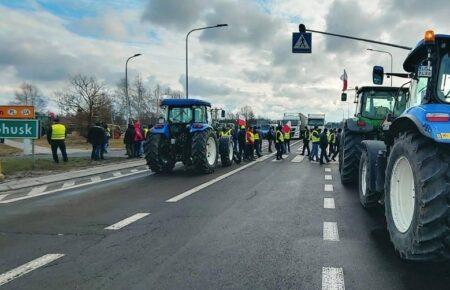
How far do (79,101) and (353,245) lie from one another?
6007 cm

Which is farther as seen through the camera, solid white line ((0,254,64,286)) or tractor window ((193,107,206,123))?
tractor window ((193,107,206,123))

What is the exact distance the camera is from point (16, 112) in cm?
1588

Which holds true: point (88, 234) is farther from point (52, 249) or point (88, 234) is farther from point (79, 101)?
point (79, 101)

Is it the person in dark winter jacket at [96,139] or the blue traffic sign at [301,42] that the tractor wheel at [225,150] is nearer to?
the blue traffic sign at [301,42]

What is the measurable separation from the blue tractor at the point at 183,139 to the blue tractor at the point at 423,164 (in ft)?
28.6

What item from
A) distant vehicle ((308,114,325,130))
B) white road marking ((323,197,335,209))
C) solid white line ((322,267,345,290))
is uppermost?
distant vehicle ((308,114,325,130))

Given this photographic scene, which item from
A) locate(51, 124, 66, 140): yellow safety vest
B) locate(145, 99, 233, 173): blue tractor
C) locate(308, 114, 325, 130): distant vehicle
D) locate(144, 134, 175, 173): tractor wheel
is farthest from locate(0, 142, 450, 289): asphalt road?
locate(308, 114, 325, 130): distant vehicle

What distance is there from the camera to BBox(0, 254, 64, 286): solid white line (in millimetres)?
4688

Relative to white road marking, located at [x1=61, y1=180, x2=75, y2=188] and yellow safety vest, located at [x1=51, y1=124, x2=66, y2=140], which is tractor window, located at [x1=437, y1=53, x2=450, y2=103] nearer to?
white road marking, located at [x1=61, y1=180, x2=75, y2=188]

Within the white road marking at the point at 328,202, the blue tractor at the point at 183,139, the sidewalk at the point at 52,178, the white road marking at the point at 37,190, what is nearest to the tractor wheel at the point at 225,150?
the blue tractor at the point at 183,139

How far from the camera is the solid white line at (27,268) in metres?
4.69

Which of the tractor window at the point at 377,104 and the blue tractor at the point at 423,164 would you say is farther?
the tractor window at the point at 377,104

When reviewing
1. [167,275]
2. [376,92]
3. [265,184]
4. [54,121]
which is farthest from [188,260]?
[54,121]

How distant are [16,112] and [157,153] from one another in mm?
5240
